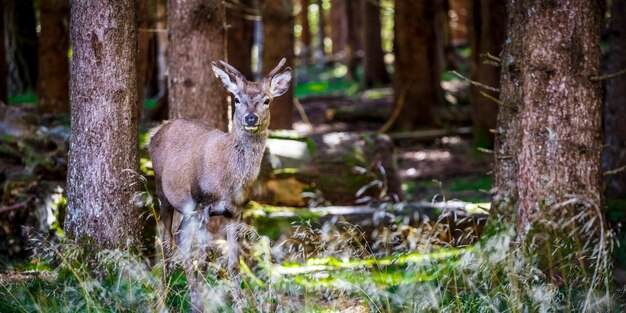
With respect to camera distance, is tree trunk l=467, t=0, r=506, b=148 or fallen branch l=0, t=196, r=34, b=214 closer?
fallen branch l=0, t=196, r=34, b=214

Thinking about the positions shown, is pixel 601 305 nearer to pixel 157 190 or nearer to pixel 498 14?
pixel 157 190

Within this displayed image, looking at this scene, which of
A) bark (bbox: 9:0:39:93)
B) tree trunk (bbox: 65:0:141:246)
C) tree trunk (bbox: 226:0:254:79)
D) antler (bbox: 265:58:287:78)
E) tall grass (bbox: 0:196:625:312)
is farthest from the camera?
bark (bbox: 9:0:39:93)

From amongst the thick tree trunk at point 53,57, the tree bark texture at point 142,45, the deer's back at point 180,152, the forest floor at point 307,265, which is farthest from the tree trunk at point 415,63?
the deer's back at point 180,152

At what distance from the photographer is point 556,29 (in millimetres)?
7539

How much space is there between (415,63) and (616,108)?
816cm

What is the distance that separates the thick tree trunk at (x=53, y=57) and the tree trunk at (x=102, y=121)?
7.91 metres

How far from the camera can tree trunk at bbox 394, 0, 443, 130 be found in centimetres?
1989

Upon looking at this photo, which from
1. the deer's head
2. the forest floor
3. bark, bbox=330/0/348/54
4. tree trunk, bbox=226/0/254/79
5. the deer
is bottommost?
the forest floor

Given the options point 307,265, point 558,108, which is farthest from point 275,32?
point 307,265

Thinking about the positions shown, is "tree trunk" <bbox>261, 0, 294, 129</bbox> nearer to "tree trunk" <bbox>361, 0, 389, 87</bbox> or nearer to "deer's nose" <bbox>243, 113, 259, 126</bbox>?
"deer's nose" <bbox>243, 113, 259, 126</bbox>

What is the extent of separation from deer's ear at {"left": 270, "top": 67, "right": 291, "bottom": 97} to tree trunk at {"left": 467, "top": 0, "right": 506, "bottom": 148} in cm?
940

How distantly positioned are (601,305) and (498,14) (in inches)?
475

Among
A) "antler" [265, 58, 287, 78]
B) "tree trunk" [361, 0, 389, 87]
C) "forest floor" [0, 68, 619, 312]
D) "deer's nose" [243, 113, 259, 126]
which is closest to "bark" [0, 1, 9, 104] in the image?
"forest floor" [0, 68, 619, 312]

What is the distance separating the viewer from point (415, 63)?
66.9ft
